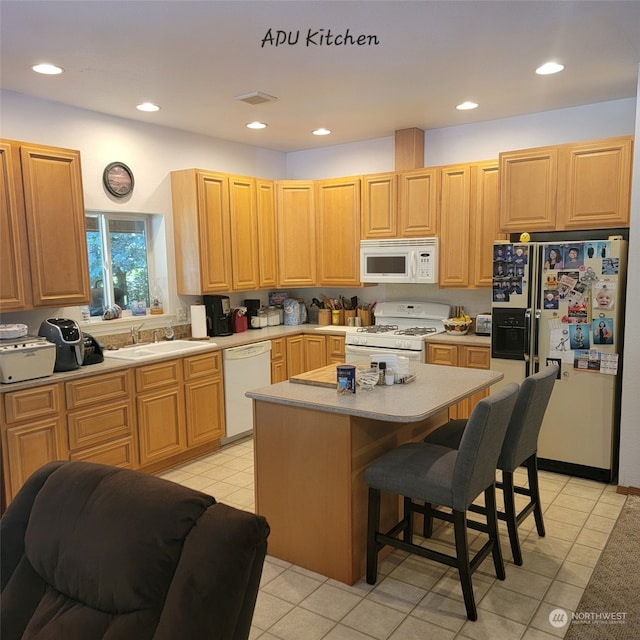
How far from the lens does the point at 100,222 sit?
171 inches

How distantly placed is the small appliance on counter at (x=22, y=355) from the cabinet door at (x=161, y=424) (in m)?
0.72

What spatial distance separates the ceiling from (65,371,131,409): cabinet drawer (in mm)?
1876

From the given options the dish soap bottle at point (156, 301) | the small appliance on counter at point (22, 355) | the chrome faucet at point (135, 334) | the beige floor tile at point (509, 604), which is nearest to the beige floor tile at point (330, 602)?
the beige floor tile at point (509, 604)

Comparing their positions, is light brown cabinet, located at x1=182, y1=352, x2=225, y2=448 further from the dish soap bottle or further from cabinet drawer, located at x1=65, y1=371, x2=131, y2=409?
the dish soap bottle

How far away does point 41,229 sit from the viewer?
135 inches

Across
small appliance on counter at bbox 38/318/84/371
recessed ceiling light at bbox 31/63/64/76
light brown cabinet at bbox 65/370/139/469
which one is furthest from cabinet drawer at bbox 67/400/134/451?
recessed ceiling light at bbox 31/63/64/76

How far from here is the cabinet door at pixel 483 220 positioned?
14.4ft

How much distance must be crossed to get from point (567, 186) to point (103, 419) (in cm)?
356

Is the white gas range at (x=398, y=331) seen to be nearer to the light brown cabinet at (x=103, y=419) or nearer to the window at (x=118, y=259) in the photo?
the light brown cabinet at (x=103, y=419)

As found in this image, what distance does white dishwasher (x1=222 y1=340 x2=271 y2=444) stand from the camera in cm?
452

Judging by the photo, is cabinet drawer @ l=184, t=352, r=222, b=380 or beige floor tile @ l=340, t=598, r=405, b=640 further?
cabinet drawer @ l=184, t=352, r=222, b=380

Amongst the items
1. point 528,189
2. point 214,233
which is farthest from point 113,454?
point 528,189

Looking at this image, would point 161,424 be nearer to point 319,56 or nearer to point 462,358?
point 462,358

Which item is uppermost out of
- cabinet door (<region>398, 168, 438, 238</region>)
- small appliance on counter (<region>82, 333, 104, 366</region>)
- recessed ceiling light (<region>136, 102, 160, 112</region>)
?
recessed ceiling light (<region>136, 102, 160, 112</region>)
